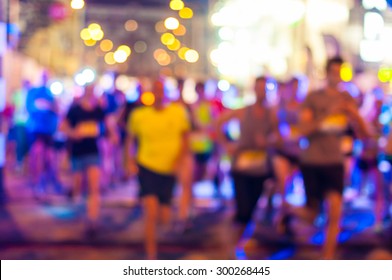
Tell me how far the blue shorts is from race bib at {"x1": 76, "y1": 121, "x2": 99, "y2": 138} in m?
0.18

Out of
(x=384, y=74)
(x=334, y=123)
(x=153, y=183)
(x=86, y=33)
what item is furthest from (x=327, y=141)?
(x=86, y=33)

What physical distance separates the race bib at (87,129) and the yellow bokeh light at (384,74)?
4.40m

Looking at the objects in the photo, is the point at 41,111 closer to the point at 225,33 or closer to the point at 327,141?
the point at 327,141

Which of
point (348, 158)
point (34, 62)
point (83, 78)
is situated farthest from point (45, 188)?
point (34, 62)

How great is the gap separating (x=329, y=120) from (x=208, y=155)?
2.29 meters

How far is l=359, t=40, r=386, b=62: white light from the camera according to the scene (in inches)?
401

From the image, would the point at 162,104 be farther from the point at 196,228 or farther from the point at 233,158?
the point at 196,228

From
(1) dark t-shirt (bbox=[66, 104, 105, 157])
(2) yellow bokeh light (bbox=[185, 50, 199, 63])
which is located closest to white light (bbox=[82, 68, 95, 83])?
(1) dark t-shirt (bbox=[66, 104, 105, 157])

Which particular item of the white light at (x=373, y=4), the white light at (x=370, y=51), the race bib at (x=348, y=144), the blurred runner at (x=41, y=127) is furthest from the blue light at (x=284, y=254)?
the white light at (x=370, y=51)

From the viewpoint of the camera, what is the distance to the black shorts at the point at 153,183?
481 centimetres

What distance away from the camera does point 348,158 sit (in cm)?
697

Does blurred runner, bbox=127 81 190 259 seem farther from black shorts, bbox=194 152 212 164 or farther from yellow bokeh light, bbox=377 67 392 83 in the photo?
yellow bokeh light, bbox=377 67 392 83

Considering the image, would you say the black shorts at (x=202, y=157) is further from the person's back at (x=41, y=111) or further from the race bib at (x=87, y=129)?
the person's back at (x=41, y=111)

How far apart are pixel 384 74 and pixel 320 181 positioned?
5021 millimetres
